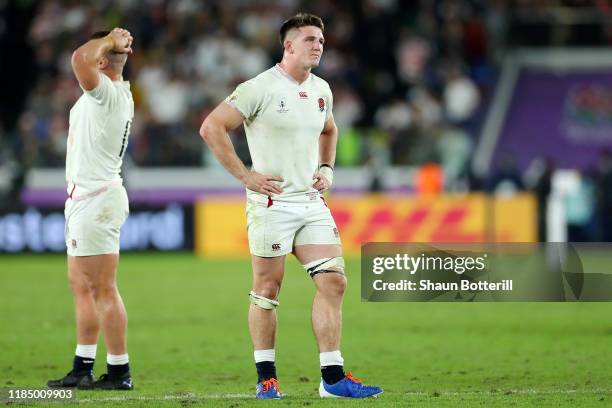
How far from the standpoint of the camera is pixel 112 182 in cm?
1022

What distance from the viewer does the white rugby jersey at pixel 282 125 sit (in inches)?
369

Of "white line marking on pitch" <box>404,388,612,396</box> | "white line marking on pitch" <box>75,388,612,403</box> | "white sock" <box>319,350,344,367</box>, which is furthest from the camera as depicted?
"white line marking on pitch" <box>404,388,612,396</box>

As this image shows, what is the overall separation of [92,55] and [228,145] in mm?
1174

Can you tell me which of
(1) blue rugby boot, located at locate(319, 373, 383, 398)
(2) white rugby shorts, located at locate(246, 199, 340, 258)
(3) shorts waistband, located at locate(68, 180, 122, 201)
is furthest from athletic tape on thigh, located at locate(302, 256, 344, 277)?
(3) shorts waistband, located at locate(68, 180, 122, 201)

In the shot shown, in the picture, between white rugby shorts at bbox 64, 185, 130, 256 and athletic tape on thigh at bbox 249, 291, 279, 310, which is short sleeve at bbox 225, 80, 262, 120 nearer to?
athletic tape on thigh at bbox 249, 291, 279, 310

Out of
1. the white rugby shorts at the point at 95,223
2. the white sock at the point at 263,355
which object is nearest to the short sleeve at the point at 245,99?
the white rugby shorts at the point at 95,223

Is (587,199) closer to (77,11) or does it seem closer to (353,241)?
(353,241)

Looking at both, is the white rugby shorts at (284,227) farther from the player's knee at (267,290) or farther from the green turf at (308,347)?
the green turf at (308,347)

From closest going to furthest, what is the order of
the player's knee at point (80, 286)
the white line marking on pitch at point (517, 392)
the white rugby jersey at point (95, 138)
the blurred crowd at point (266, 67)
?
the white line marking on pitch at point (517, 392) → the white rugby jersey at point (95, 138) → the player's knee at point (80, 286) → the blurred crowd at point (266, 67)

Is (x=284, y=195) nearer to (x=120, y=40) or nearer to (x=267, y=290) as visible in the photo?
(x=267, y=290)

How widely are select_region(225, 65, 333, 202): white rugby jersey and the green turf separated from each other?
1570mm

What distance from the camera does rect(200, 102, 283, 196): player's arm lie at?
9.30m

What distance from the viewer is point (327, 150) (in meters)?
10.1

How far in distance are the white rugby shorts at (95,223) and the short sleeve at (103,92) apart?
0.69 m
